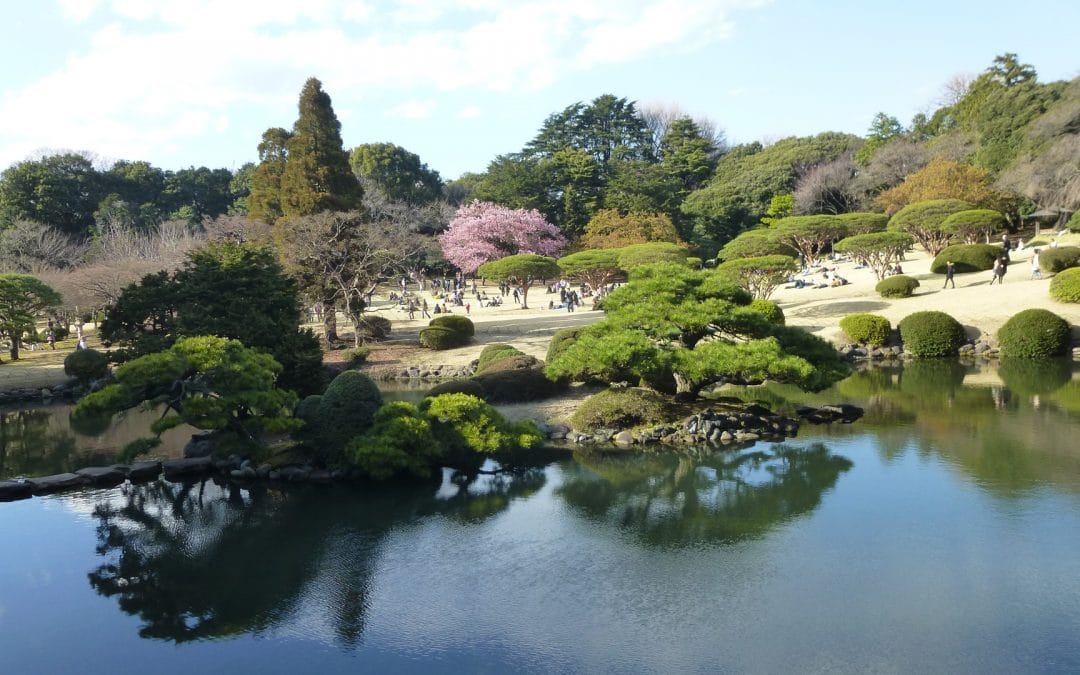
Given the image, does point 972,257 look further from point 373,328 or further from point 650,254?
point 373,328

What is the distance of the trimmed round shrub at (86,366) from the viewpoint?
25359mm

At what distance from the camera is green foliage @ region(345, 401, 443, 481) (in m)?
12.8

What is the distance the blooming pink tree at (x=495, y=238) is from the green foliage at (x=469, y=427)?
37.1m

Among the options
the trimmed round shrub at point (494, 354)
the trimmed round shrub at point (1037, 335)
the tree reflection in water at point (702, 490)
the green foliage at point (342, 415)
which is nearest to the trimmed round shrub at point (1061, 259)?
the trimmed round shrub at point (1037, 335)

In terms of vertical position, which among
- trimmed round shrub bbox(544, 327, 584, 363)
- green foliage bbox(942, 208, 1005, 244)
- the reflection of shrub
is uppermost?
green foliage bbox(942, 208, 1005, 244)

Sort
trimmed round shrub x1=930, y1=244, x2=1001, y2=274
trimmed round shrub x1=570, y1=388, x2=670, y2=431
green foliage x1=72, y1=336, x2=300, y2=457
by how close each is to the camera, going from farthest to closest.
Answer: trimmed round shrub x1=930, y1=244, x2=1001, y2=274 → trimmed round shrub x1=570, y1=388, x2=670, y2=431 → green foliage x1=72, y1=336, x2=300, y2=457

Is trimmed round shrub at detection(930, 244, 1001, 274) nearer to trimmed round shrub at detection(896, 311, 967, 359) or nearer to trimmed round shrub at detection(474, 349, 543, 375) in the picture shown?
trimmed round shrub at detection(896, 311, 967, 359)

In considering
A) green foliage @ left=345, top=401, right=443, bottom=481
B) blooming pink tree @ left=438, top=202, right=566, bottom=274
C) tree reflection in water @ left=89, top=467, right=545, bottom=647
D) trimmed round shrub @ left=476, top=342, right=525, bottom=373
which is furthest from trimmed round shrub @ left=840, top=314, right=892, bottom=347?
blooming pink tree @ left=438, top=202, right=566, bottom=274

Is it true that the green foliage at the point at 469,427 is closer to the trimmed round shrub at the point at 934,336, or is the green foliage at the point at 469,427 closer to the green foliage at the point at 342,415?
the green foliage at the point at 342,415

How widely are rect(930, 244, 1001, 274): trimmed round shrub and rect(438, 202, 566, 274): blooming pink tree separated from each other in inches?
952

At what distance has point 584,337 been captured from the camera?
16.2 meters

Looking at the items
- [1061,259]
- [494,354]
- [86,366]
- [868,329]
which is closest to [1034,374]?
[868,329]

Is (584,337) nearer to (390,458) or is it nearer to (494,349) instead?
(390,458)

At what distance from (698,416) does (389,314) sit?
2889 centimetres
